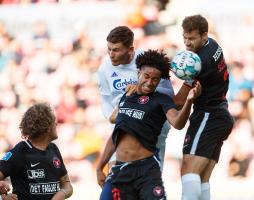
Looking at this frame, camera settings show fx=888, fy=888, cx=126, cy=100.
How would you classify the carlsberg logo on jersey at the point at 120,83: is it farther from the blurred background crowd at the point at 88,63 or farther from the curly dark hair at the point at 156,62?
A: the blurred background crowd at the point at 88,63

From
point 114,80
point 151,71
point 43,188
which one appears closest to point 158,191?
point 43,188

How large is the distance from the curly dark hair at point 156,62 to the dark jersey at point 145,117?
20 centimetres

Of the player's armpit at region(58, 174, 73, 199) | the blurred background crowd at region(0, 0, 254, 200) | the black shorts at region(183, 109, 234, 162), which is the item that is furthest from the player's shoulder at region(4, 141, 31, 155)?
the blurred background crowd at region(0, 0, 254, 200)

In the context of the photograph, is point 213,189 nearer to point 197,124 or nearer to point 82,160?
point 82,160

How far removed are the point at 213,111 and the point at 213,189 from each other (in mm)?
5806

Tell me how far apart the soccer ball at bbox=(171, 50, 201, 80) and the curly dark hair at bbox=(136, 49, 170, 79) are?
0.32 ft

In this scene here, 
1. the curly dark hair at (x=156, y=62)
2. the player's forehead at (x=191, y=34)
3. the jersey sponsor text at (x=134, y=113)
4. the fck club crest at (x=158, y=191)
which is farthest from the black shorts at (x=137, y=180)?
the player's forehead at (x=191, y=34)

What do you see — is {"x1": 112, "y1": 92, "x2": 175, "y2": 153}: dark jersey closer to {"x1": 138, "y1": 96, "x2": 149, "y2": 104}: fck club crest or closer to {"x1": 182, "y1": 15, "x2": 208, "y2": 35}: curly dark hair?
{"x1": 138, "y1": 96, "x2": 149, "y2": 104}: fck club crest

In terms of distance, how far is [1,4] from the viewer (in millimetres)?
14461

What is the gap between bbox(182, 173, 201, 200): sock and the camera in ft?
24.0

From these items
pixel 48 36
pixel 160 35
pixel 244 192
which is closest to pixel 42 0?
pixel 48 36

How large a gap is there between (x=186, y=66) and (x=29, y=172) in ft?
4.71

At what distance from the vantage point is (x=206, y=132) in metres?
7.46

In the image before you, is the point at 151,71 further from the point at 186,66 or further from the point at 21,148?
the point at 21,148
